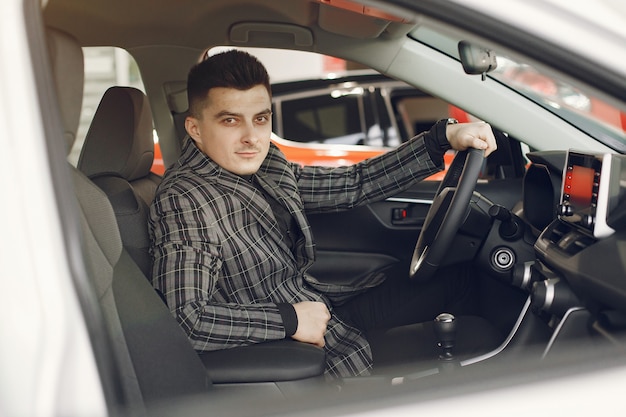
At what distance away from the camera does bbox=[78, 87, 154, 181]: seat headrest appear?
1701 millimetres

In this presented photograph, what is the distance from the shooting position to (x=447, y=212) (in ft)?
6.04

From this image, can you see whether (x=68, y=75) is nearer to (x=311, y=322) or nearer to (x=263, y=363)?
(x=263, y=363)

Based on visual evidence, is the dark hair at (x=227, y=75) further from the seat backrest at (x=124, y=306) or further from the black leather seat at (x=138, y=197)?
the seat backrest at (x=124, y=306)

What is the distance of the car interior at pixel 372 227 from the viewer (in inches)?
43.2

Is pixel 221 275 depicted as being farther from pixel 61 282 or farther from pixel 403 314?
pixel 61 282

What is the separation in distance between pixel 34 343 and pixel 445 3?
1.92 ft

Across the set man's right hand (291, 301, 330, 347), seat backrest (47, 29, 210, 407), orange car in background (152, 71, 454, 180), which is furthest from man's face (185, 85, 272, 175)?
orange car in background (152, 71, 454, 180)

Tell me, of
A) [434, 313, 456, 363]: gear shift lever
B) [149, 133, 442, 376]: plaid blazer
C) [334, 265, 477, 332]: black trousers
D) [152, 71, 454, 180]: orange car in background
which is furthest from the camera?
[152, 71, 454, 180]: orange car in background

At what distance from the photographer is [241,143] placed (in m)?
1.88

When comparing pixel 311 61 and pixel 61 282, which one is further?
pixel 311 61

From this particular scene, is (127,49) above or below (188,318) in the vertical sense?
above

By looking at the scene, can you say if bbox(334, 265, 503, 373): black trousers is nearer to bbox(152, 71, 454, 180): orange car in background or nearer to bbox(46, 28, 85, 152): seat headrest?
bbox(46, 28, 85, 152): seat headrest

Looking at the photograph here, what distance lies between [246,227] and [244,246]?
0.18ft

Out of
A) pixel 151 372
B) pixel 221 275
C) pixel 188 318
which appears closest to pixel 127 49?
pixel 221 275
